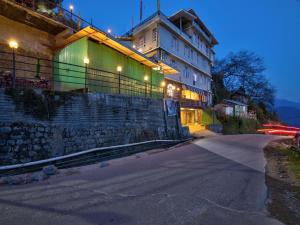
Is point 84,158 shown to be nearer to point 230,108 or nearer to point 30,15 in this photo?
point 30,15

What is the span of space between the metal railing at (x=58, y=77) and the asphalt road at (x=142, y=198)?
14.8 ft

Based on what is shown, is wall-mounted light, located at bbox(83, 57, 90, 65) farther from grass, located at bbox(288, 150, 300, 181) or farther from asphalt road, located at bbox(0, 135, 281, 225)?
grass, located at bbox(288, 150, 300, 181)

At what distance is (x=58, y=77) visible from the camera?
13477 millimetres

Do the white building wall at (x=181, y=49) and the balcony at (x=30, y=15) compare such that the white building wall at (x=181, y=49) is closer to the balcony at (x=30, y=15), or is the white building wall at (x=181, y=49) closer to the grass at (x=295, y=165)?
the balcony at (x=30, y=15)

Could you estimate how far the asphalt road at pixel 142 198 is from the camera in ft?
11.1

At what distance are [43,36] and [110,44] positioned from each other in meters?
4.97

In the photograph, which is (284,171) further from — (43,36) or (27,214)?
(43,36)

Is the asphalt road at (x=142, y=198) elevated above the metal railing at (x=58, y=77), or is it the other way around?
the metal railing at (x=58, y=77)

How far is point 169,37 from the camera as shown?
78.5ft

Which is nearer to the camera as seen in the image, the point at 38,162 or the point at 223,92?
the point at 38,162

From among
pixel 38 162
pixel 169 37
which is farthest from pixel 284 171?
pixel 169 37

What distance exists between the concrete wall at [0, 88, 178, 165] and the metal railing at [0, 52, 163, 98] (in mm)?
868

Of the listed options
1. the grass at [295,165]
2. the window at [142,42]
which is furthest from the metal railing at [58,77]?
the grass at [295,165]

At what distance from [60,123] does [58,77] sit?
723cm
